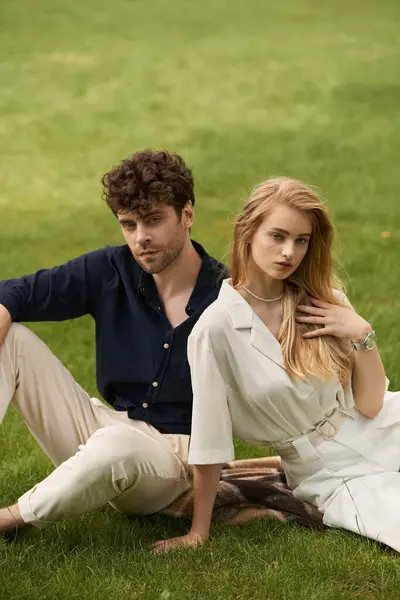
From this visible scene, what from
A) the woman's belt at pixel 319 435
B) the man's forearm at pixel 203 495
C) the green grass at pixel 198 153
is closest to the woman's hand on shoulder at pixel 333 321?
the woman's belt at pixel 319 435

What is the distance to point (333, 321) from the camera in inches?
180

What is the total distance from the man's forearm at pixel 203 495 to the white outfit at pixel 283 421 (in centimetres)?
7

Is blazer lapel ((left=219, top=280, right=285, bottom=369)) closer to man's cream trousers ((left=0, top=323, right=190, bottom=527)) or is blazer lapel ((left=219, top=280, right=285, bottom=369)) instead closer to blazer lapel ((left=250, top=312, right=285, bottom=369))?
blazer lapel ((left=250, top=312, right=285, bottom=369))

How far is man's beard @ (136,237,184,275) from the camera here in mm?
4707

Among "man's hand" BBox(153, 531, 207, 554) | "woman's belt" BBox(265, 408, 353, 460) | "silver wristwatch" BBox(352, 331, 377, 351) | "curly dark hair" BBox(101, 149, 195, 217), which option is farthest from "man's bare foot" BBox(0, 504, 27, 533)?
"silver wristwatch" BBox(352, 331, 377, 351)

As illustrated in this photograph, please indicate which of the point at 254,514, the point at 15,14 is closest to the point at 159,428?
the point at 254,514

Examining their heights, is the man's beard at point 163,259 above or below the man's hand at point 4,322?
above

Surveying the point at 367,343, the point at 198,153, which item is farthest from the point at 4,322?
the point at 198,153

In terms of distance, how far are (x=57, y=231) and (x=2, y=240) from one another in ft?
1.54

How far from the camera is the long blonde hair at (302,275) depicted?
4.48 metres

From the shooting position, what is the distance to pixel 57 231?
9852mm

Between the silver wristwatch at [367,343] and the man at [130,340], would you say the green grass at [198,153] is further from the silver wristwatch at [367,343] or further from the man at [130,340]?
the silver wristwatch at [367,343]

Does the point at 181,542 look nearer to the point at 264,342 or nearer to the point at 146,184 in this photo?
the point at 264,342

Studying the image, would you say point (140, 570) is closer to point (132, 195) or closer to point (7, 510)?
point (7, 510)
